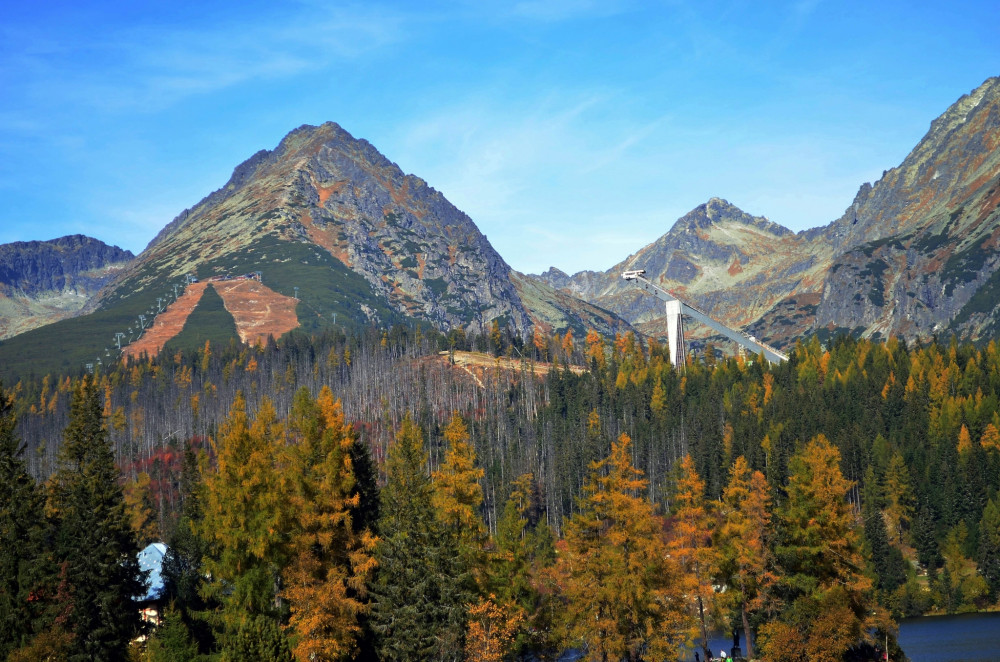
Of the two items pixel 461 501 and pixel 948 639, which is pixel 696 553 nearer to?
pixel 461 501

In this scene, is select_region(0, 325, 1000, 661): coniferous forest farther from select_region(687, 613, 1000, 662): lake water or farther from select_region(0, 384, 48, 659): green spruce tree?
select_region(687, 613, 1000, 662): lake water

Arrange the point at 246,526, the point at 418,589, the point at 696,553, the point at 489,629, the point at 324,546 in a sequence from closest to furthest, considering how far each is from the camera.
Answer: the point at 246,526 → the point at 418,589 → the point at 324,546 → the point at 489,629 → the point at 696,553

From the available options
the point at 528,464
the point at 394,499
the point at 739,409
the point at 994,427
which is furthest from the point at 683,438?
the point at 394,499

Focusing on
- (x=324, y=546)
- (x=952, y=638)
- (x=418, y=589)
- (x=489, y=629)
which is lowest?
(x=952, y=638)

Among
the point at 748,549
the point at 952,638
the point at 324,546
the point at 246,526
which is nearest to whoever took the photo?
the point at 246,526

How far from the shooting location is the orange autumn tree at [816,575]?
60.1 meters

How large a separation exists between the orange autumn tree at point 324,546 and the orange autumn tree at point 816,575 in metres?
27.9

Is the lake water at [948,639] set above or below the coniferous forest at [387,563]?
below

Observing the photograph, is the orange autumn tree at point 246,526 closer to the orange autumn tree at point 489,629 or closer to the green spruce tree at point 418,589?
the green spruce tree at point 418,589

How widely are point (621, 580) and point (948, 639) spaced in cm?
5137

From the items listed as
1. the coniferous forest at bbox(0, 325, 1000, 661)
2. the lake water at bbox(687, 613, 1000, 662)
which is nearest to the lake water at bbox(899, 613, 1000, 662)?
the lake water at bbox(687, 613, 1000, 662)

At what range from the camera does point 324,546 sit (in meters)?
52.8

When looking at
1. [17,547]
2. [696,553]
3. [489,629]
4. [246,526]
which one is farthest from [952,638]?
[17,547]

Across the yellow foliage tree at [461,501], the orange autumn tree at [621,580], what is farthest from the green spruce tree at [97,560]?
the orange autumn tree at [621,580]
